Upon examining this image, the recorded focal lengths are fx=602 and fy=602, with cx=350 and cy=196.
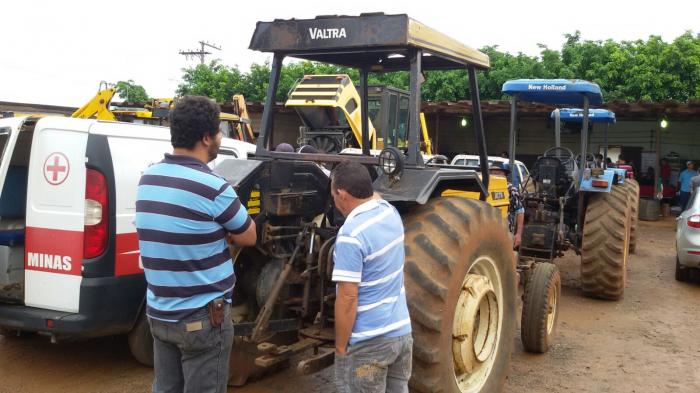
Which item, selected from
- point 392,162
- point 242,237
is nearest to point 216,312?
point 242,237

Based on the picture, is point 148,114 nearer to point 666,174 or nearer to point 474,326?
point 474,326

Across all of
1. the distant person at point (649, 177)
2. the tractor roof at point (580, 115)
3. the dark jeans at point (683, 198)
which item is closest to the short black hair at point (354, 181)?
the tractor roof at point (580, 115)

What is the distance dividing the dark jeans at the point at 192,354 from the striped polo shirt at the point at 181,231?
0.05 metres

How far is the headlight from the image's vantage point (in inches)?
140

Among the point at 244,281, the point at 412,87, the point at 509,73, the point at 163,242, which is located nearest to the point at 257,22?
the point at 412,87

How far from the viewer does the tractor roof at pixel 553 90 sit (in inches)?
286

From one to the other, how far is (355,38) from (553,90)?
4.46 meters

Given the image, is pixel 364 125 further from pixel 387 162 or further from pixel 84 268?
pixel 84 268

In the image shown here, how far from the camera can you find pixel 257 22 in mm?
3990

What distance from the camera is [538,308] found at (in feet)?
17.5

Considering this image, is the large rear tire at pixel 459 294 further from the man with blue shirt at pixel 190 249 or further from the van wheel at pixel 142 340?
the van wheel at pixel 142 340

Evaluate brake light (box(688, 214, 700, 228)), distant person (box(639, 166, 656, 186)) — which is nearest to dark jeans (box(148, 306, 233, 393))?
brake light (box(688, 214, 700, 228))

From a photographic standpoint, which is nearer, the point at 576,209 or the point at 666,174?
the point at 576,209

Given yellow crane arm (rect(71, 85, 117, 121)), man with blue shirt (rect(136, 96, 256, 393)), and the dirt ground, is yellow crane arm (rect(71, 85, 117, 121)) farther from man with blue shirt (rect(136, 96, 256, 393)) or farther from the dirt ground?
man with blue shirt (rect(136, 96, 256, 393))
